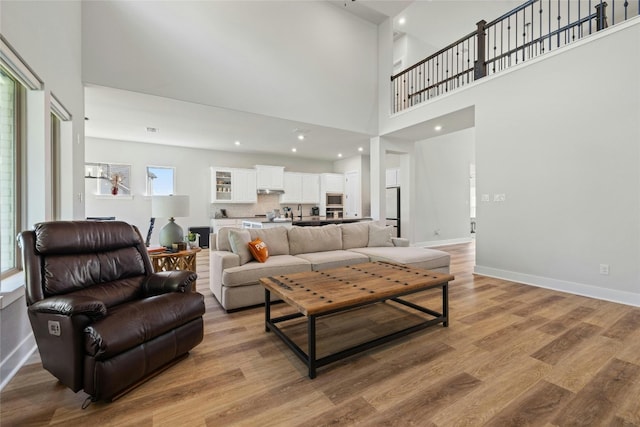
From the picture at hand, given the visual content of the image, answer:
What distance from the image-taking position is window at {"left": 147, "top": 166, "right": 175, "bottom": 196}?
6.79 m

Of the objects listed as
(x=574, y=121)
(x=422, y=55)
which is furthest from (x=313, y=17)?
(x=574, y=121)

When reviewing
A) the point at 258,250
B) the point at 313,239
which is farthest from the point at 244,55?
the point at 258,250

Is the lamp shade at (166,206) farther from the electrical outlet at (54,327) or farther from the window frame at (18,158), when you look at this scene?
the electrical outlet at (54,327)

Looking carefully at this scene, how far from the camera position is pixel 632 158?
2.97 m

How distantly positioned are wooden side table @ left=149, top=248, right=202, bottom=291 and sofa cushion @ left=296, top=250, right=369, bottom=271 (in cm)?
129

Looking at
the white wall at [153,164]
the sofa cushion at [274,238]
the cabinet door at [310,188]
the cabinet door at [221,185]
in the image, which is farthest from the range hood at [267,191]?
the sofa cushion at [274,238]

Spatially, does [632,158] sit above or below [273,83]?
below

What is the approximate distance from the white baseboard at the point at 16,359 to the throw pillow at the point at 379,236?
3789 mm

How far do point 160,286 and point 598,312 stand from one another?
408 centimetres

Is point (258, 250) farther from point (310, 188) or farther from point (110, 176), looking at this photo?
point (310, 188)

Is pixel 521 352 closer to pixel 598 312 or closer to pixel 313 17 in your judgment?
pixel 598 312

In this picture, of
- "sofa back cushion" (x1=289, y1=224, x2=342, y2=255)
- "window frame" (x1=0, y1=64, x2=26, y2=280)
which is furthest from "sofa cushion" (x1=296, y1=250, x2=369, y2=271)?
"window frame" (x1=0, y1=64, x2=26, y2=280)

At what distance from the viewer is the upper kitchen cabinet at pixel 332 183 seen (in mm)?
8734

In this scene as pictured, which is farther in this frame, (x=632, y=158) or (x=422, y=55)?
(x=422, y=55)
